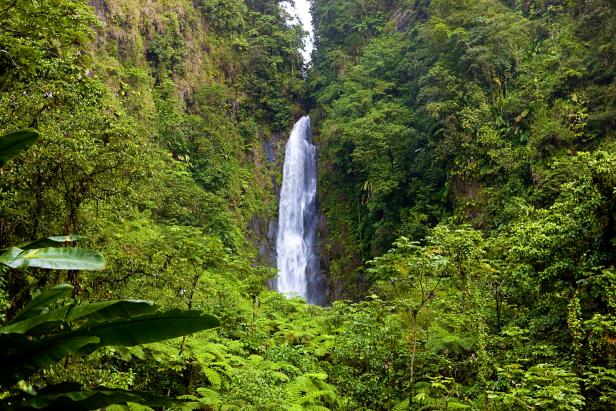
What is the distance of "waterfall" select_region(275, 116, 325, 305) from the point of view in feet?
75.6

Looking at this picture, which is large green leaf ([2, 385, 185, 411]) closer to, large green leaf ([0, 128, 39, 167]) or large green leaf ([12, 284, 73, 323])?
large green leaf ([12, 284, 73, 323])

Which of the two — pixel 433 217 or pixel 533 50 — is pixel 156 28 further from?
pixel 533 50

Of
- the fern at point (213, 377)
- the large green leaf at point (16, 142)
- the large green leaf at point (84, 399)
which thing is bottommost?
the fern at point (213, 377)

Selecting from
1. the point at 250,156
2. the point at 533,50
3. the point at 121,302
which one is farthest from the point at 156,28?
the point at 121,302

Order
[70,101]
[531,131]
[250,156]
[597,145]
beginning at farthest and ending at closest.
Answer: [250,156]
[531,131]
[597,145]
[70,101]

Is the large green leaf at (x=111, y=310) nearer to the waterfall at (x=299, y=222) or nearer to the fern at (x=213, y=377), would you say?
the fern at (x=213, y=377)

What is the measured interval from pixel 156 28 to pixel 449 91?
1470 centimetres

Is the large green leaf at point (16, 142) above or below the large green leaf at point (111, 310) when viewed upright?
above

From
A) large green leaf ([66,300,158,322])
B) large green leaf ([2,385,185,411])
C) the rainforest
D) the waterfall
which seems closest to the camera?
large green leaf ([2,385,185,411])

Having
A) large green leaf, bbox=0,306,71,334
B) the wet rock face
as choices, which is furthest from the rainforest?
the wet rock face

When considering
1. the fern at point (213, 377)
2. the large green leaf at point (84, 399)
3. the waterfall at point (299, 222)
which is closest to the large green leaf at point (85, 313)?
the large green leaf at point (84, 399)

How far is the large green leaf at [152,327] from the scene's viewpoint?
169cm

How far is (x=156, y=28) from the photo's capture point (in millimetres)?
22547

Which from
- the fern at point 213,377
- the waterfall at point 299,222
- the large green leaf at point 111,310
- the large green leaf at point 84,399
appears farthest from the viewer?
the waterfall at point 299,222
